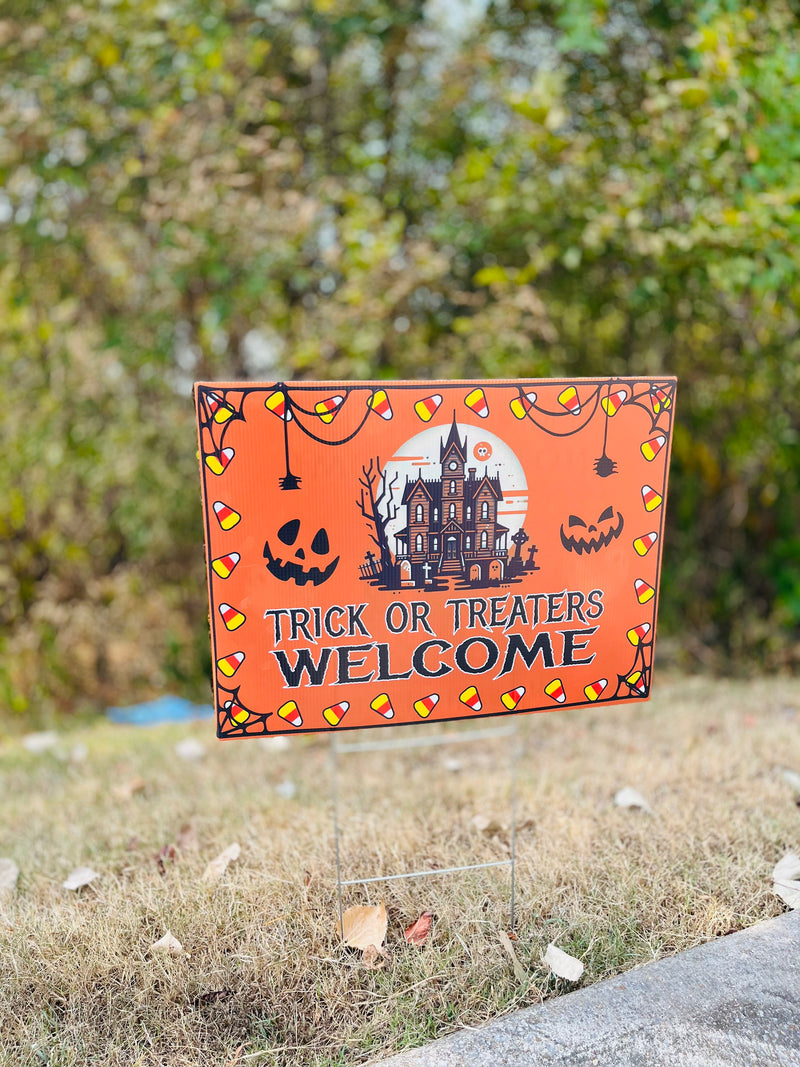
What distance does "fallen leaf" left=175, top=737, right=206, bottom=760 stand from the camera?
3514 millimetres

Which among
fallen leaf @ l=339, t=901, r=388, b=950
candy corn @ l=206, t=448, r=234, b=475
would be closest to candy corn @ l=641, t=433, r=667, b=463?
candy corn @ l=206, t=448, r=234, b=475

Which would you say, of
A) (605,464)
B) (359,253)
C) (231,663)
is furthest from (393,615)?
(359,253)

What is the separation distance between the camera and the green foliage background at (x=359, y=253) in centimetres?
380

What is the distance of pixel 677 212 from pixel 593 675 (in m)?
2.76

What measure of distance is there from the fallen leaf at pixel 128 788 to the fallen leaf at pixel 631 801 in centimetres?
168

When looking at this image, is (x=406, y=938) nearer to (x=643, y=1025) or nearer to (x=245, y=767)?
(x=643, y=1025)

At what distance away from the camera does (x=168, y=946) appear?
1895 mm

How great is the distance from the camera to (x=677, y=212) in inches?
157

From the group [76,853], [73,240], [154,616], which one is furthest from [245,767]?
[73,240]

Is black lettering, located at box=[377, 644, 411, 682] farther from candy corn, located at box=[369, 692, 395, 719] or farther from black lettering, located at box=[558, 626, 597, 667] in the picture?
black lettering, located at box=[558, 626, 597, 667]

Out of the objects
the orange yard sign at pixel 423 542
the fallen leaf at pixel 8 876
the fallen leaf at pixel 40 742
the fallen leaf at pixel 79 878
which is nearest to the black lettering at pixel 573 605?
the orange yard sign at pixel 423 542

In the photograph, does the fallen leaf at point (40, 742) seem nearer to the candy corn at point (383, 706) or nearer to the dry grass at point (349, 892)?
the dry grass at point (349, 892)

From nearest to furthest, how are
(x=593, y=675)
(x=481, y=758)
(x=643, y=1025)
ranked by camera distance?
(x=643, y=1025)
(x=593, y=675)
(x=481, y=758)

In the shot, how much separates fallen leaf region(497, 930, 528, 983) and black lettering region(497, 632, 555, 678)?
59 cm
